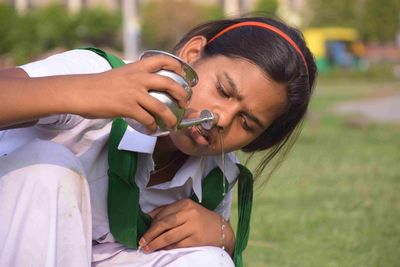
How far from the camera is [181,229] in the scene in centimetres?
196

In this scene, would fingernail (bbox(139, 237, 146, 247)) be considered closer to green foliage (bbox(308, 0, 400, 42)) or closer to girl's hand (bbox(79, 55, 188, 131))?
girl's hand (bbox(79, 55, 188, 131))

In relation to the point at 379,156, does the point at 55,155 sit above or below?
above

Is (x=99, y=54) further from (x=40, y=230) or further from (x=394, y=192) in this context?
(x=394, y=192)

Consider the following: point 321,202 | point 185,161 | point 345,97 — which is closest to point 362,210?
point 321,202

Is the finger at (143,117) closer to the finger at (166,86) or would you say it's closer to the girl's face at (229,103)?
the finger at (166,86)

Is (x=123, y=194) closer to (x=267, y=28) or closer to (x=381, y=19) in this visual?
(x=267, y=28)

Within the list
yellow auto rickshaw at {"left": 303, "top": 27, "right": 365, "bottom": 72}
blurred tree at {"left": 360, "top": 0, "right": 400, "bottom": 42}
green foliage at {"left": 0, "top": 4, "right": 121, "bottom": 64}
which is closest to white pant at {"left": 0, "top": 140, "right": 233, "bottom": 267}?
green foliage at {"left": 0, "top": 4, "right": 121, "bottom": 64}

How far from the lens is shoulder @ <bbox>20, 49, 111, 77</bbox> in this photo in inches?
69.2

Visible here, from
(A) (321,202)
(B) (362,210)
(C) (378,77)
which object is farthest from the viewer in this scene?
(C) (378,77)

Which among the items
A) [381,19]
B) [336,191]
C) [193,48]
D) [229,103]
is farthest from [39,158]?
[381,19]

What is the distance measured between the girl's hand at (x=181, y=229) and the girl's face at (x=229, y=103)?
16 centimetres

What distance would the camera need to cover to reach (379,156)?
669 centimetres

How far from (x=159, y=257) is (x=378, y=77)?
25.5 m

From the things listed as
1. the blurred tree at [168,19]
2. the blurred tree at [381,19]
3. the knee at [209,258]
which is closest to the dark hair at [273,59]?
the knee at [209,258]
